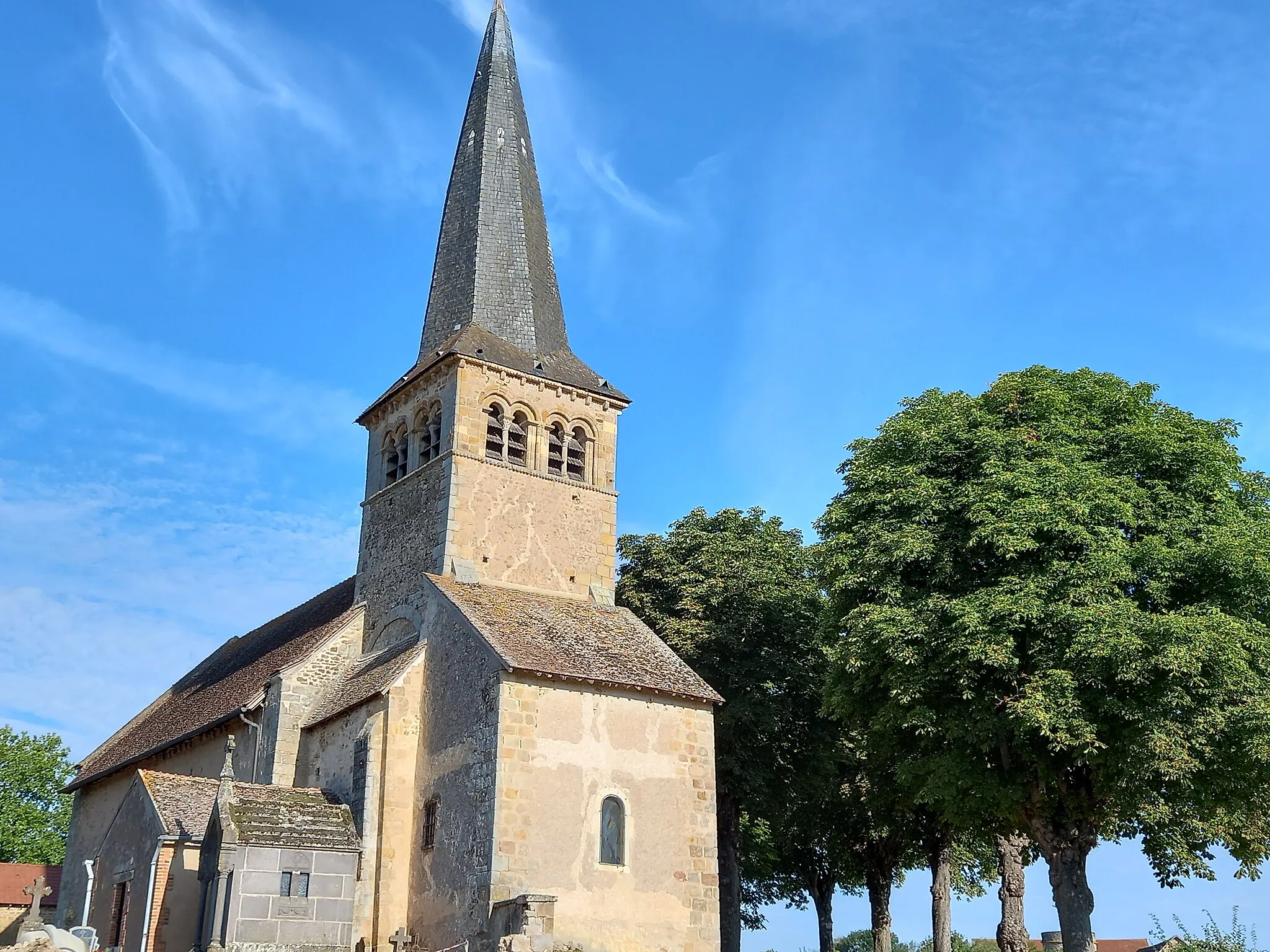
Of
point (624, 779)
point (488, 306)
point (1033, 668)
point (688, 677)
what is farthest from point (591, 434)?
point (1033, 668)

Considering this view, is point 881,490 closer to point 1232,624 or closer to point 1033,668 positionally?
point 1033,668

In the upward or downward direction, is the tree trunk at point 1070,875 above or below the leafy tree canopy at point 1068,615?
below

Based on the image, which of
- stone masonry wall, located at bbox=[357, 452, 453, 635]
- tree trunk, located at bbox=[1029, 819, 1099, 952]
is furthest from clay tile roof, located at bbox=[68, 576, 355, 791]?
tree trunk, located at bbox=[1029, 819, 1099, 952]

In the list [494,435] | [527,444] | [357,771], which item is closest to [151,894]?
[357,771]

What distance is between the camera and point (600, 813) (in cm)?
2127

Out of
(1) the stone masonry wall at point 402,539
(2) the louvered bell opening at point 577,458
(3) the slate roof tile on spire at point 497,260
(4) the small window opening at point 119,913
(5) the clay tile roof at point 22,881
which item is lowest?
(4) the small window opening at point 119,913

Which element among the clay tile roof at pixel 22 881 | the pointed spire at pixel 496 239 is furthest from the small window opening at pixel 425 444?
the clay tile roof at pixel 22 881

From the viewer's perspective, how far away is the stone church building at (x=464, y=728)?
20594 millimetres

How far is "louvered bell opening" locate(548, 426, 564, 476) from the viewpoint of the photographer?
27875mm

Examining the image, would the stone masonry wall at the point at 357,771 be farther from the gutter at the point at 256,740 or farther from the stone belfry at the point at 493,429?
the stone belfry at the point at 493,429

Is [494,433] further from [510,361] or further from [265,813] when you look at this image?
[265,813]

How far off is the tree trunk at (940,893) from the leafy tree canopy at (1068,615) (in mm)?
10089

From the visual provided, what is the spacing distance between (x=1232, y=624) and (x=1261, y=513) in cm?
415

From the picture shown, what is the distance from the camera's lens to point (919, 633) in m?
21.9
